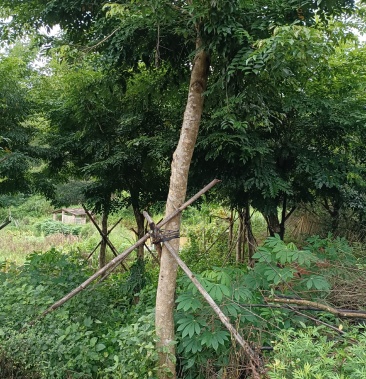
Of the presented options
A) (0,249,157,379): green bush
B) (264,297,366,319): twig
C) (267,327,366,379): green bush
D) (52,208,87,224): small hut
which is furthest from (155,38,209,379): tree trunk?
(52,208,87,224): small hut

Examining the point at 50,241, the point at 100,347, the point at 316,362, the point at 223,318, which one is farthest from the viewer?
the point at 50,241

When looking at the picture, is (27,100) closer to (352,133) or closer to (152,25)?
(152,25)

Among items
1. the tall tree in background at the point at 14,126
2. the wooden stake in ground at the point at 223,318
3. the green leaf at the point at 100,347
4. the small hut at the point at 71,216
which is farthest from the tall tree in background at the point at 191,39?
the small hut at the point at 71,216

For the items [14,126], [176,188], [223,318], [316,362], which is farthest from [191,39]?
[14,126]

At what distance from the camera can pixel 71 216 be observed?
14484 millimetres

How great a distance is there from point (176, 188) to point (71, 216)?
1249 centimetres

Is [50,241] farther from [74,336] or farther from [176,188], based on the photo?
[176,188]

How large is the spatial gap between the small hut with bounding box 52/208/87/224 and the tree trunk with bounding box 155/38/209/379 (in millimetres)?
11281

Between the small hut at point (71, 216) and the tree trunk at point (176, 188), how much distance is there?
1128cm

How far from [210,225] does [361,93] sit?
5.39 m

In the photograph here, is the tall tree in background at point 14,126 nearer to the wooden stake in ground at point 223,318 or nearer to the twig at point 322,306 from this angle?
the wooden stake in ground at point 223,318

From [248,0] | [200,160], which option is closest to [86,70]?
[200,160]

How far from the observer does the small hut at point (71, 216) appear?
14.0 metres

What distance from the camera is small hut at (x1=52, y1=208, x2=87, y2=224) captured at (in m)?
14.0
